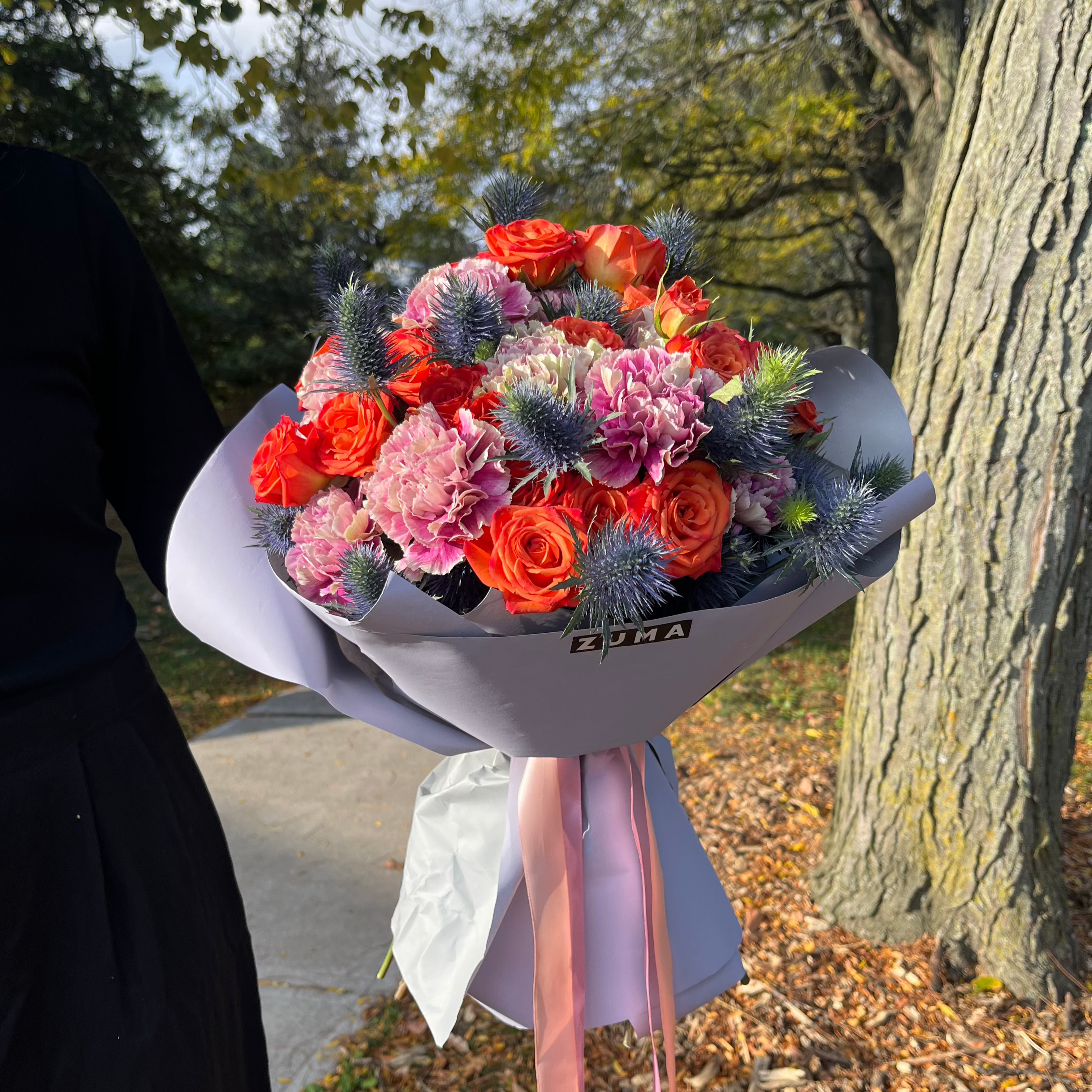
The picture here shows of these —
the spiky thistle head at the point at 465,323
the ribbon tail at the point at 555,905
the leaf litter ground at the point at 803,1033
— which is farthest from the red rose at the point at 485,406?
the leaf litter ground at the point at 803,1033

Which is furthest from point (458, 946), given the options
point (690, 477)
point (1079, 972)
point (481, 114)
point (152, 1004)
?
point (481, 114)

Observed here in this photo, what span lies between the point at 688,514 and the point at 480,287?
1.58ft

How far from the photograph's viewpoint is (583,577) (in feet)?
3.15

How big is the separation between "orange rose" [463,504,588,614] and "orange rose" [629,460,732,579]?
0.09 m

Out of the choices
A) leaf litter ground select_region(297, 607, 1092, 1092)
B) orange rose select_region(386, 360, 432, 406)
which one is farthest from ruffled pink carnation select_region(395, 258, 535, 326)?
leaf litter ground select_region(297, 607, 1092, 1092)

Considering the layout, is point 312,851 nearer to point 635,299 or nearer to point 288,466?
point 288,466

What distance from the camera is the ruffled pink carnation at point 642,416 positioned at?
41.1 inches

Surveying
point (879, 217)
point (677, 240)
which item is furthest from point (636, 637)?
point (879, 217)

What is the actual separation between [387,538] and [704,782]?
3.32 m

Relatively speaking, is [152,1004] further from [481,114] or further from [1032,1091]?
[481,114]

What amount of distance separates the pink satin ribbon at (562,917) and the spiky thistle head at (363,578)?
456 millimetres

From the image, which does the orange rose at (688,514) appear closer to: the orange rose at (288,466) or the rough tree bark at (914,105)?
the orange rose at (288,466)

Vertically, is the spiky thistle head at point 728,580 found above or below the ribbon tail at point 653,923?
above

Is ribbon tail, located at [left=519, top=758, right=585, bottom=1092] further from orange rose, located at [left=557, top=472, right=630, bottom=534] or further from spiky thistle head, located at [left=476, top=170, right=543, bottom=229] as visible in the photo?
spiky thistle head, located at [left=476, top=170, right=543, bottom=229]
